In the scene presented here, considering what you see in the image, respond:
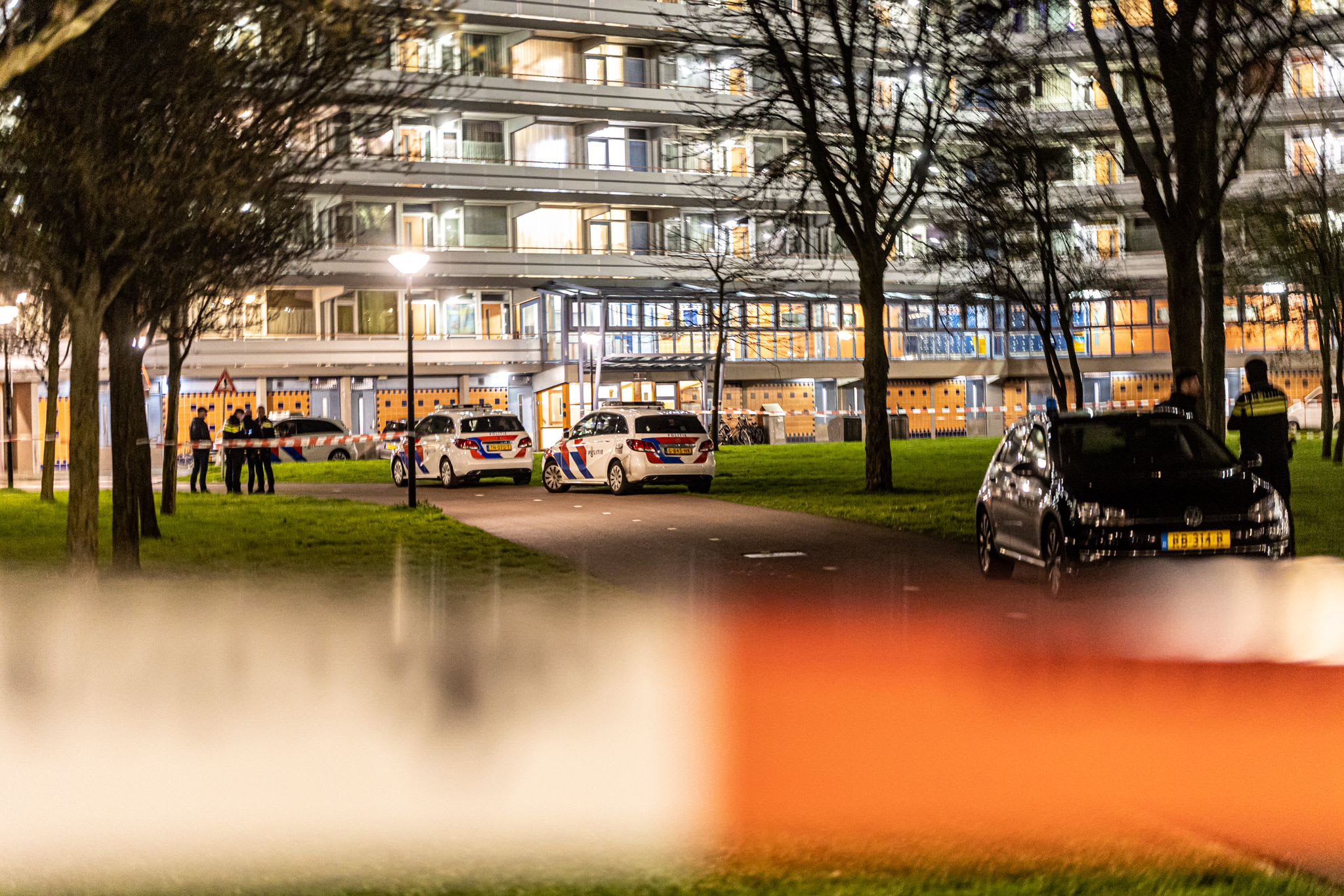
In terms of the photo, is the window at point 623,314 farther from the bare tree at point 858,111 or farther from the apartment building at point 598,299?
the bare tree at point 858,111

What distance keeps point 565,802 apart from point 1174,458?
8.30 m

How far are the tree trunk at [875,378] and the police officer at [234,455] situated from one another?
12.9 m

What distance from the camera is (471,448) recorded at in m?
35.0

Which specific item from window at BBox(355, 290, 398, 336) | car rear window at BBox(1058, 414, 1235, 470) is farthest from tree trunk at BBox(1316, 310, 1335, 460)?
window at BBox(355, 290, 398, 336)

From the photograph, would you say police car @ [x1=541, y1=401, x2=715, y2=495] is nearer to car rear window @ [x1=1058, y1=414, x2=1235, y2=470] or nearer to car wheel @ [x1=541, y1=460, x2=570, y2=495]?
car wheel @ [x1=541, y1=460, x2=570, y2=495]

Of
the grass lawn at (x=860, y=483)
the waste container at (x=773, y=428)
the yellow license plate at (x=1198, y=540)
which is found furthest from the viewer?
the waste container at (x=773, y=428)

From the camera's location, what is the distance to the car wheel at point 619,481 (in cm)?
3022

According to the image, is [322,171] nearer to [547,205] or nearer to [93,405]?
Answer: [93,405]

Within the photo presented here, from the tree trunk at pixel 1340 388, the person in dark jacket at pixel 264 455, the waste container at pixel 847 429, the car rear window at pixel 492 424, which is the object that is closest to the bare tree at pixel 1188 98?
the tree trunk at pixel 1340 388

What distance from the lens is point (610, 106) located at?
7050 cm

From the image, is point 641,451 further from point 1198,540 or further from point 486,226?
point 486,226

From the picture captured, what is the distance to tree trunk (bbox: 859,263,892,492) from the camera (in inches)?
1099

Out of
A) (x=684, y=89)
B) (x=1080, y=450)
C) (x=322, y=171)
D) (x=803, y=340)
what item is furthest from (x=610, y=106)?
(x=1080, y=450)

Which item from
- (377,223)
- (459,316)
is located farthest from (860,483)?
(459,316)
